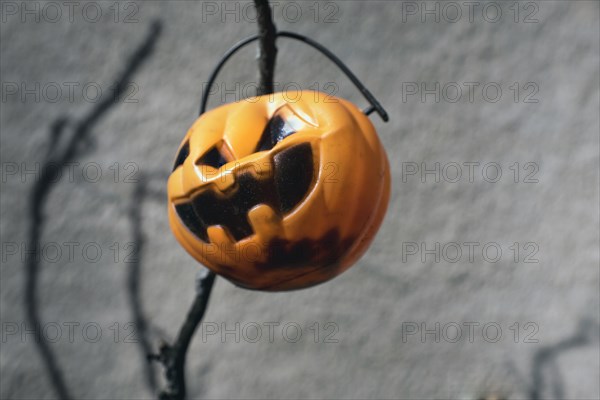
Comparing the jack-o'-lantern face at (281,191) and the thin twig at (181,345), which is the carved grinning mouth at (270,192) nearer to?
the jack-o'-lantern face at (281,191)

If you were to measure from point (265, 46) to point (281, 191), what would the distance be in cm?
26

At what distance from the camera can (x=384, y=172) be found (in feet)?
3.12

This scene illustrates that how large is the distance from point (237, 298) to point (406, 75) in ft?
2.55

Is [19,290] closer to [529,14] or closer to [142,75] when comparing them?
[142,75]

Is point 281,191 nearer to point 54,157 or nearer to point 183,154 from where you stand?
point 183,154

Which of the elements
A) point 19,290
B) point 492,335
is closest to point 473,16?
point 492,335

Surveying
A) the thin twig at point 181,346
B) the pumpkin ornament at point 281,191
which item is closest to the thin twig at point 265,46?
the pumpkin ornament at point 281,191

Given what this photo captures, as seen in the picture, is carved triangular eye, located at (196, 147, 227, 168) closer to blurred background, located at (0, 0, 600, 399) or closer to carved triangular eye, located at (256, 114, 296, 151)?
carved triangular eye, located at (256, 114, 296, 151)

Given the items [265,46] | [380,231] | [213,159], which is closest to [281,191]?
[213,159]

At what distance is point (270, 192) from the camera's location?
858 millimetres

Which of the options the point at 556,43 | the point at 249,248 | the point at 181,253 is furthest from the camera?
the point at 181,253

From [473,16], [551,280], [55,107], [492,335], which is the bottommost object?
[492,335]

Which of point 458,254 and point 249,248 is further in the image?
point 458,254

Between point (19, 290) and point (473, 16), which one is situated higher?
point (473, 16)
